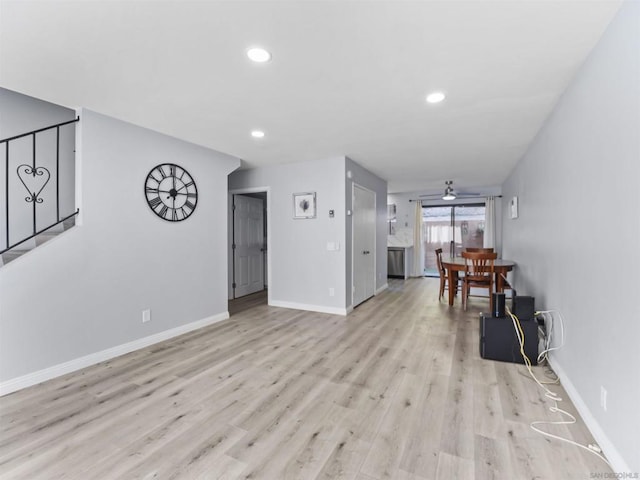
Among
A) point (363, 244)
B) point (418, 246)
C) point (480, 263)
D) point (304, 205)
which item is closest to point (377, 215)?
point (363, 244)

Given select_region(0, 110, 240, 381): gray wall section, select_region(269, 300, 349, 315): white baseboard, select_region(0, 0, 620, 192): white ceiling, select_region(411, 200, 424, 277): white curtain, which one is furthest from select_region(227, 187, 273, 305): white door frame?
select_region(411, 200, 424, 277): white curtain

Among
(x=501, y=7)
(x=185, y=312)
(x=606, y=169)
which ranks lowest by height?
(x=185, y=312)

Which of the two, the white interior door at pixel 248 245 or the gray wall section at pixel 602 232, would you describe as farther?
the white interior door at pixel 248 245

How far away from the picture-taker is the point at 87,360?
2721 mm

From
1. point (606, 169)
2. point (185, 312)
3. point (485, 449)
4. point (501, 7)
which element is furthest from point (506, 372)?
point (185, 312)

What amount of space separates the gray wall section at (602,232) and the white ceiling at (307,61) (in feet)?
0.88

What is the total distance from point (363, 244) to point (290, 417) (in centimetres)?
351

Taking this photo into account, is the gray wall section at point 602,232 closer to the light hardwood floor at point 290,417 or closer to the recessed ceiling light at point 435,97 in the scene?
the light hardwood floor at point 290,417

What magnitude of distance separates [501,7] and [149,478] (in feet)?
9.68

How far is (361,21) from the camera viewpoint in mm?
1612

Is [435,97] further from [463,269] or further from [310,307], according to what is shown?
[310,307]

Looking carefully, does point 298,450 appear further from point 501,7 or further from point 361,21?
point 501,7

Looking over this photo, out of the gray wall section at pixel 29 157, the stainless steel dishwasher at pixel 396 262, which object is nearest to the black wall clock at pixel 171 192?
the gray wall section at pixel 29 157

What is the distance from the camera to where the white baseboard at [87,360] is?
2303 mm
